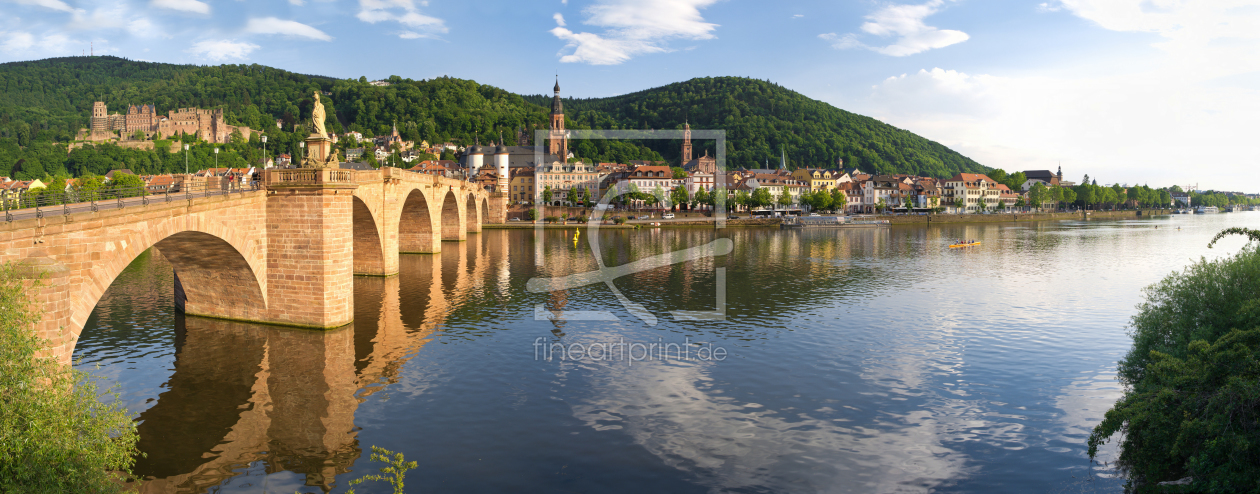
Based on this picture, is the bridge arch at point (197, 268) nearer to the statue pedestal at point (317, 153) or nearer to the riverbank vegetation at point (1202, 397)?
the statue pedestal at point (317, 153)

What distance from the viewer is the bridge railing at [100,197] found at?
50.7 feet

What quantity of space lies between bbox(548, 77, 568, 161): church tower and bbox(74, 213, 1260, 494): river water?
377 feet

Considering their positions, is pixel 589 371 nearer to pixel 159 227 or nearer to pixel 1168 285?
pixel 159 227

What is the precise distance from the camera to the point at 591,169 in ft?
453

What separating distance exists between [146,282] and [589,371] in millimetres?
28507

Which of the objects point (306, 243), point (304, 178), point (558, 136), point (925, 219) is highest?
point (558, 136)

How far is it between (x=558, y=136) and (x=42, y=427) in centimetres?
14625

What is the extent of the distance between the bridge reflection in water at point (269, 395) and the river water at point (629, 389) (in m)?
0.08

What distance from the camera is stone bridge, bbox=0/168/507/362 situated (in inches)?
555

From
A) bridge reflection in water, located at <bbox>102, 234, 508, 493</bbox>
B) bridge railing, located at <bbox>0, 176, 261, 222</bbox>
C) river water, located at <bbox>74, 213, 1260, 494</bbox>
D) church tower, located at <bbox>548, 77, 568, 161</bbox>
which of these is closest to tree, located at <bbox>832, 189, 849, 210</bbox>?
church tower, located at <bbox>548, 77, 568, 161</bbox>

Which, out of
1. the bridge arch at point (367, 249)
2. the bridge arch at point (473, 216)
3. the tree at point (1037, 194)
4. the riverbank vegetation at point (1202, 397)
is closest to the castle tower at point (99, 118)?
the bridge arch at point (473, 216)

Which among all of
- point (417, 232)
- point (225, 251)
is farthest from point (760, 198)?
point (225, 251)

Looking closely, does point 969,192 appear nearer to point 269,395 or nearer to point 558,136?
point 558,136

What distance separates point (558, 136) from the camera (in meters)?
153
